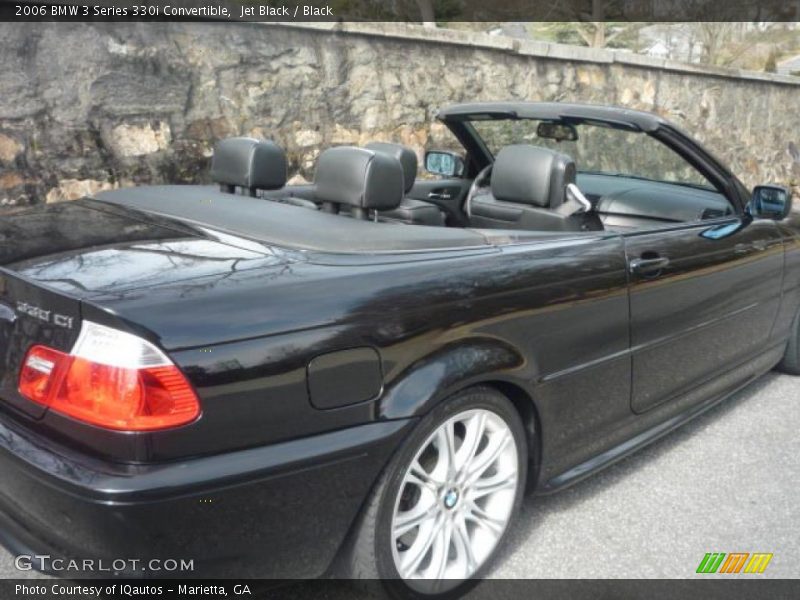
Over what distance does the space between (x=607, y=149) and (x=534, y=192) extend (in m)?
1.78

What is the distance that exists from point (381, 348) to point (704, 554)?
59.4 inches

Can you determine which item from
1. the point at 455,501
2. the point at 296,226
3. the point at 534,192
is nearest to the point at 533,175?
the point at 534,192

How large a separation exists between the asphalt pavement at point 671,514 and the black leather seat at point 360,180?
4.08ft

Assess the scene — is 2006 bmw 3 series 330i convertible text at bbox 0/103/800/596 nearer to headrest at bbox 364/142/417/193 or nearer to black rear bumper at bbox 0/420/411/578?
black rear bumper at bbox 0/420/411/578

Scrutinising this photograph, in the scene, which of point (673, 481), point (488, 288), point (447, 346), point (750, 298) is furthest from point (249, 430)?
point (750, 298)

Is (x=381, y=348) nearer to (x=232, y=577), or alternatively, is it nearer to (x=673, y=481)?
(x=232, y=577)

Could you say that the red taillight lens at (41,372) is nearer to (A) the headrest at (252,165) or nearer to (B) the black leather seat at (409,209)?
(A) the headrest at (252,165)

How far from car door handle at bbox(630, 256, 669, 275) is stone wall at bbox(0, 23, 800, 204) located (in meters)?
4.30

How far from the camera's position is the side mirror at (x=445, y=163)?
4.62 meters

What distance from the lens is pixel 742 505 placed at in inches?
122

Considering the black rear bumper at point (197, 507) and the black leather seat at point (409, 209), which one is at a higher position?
the black leather seat at point (409, 209)

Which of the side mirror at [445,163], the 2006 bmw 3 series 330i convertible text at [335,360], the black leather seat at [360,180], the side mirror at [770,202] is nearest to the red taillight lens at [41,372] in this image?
the 2006 bmw 3 series 330i convertible text at [335,360]

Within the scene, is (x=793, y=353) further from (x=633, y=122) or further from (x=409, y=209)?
(x=409, y=209)

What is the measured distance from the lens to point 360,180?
262 centimetres
